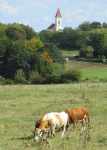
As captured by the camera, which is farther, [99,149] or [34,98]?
[34,98]

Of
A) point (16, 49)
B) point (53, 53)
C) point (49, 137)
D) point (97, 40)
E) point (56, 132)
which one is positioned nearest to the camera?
point (49, 137)

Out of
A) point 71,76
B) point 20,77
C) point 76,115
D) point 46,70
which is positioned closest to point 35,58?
point 46,70

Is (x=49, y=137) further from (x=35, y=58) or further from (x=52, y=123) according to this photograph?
(x=35, y=58)

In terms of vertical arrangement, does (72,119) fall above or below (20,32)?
below

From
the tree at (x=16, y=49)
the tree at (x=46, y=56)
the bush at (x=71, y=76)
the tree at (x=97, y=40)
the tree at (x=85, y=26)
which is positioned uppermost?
the tree at (x=85, y=26)

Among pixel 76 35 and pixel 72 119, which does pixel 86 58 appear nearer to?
pixel 76 35

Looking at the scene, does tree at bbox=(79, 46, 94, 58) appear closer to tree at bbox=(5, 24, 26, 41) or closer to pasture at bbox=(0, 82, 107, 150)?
tree at bbox=(5, 24, 26, 41)

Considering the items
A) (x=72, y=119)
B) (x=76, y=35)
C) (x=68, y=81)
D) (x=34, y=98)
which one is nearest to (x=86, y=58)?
(x=76, y=35)

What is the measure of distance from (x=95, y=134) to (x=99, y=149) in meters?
1.78

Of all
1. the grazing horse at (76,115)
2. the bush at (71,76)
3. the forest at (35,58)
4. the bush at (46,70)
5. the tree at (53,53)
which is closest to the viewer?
the grazing horse at (76,115)

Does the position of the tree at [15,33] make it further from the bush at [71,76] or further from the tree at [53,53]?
the bush at [71,76]

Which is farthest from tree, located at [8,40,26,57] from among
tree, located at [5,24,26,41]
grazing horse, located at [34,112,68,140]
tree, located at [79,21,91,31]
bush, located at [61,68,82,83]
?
tree, located at [79,21,91,31]

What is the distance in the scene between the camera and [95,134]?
1089 cm

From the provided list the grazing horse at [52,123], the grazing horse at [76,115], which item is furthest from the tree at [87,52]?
the grazing horse at [52,123]
